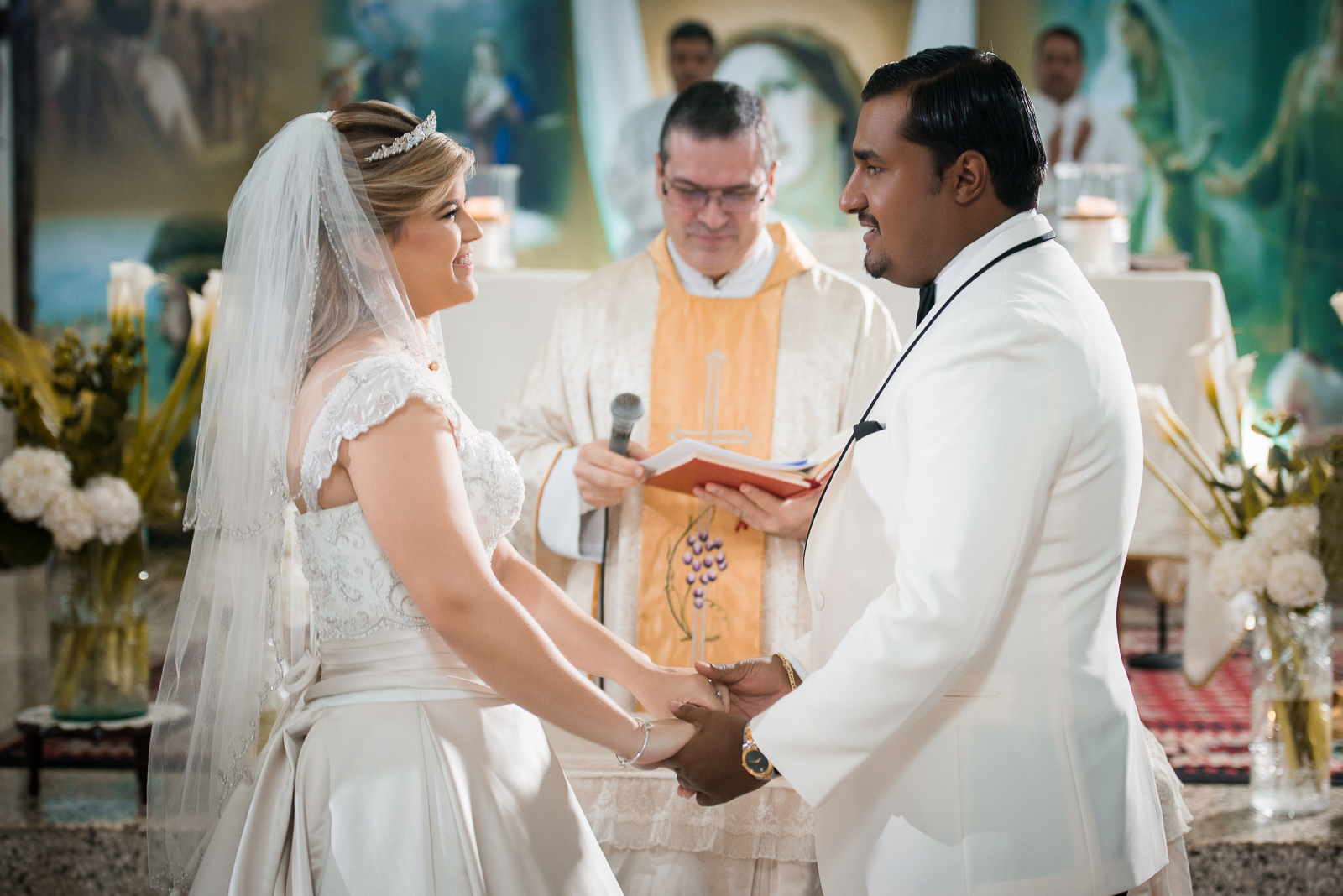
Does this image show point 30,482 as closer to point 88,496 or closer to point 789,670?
point 88,496

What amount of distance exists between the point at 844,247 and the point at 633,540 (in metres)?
1.72

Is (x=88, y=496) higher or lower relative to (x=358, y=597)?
lower

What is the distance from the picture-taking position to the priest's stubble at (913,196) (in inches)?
70.3

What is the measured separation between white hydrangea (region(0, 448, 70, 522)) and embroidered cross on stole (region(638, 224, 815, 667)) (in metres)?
1.61

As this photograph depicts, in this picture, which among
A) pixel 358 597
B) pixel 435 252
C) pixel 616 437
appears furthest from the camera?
pixel 616 437

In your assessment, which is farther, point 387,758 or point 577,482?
point 577,482

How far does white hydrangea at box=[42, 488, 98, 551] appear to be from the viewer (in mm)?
3299

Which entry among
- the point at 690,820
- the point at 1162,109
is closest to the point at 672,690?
the point at 690,820

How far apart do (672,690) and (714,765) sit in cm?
23

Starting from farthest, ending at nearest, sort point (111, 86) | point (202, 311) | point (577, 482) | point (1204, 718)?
point (111, 86), point (1204, 718), point (202, 311), point (577, 482)

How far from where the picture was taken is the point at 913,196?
181cm

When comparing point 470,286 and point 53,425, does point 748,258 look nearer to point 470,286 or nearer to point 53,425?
point 470,286

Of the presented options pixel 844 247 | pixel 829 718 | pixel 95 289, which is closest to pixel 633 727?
pixel 829 718

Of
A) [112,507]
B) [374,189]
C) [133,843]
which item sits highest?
[374,189]
